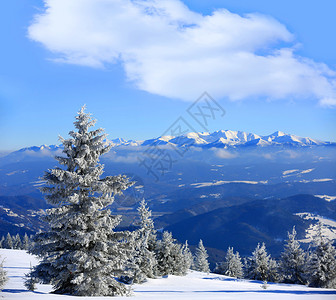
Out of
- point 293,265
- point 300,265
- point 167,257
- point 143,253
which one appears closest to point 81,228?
point 143,253

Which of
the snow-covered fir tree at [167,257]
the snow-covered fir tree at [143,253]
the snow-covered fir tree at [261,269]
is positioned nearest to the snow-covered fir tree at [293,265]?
the snow-covered fir tree at [261,269]

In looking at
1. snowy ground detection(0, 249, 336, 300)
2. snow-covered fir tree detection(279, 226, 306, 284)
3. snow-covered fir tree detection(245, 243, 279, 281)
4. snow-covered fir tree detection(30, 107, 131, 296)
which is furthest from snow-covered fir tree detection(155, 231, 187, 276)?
snow-covered fir tree detection(30, 107, 131, 296)

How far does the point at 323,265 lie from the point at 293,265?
9966 millimetres

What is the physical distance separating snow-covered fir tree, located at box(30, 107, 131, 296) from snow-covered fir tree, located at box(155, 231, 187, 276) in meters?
29.1

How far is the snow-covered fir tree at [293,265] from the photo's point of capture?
4922cm


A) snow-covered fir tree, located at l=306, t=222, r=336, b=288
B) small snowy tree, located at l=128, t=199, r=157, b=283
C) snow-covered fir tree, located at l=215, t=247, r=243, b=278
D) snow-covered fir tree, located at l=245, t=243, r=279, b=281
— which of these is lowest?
snow-covered fir tree, located at l=215, t=247, r=243, b=278

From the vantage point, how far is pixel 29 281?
14.0 metres

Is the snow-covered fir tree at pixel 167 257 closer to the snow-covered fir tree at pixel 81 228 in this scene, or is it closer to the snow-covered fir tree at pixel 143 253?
the snow-covered fir tree at pixel 143 253

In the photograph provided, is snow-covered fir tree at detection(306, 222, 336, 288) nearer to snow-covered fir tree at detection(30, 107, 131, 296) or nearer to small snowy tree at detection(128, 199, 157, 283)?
small snowy tree at detection(128, 199, 157, 283)

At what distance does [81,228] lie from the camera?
13742 mm

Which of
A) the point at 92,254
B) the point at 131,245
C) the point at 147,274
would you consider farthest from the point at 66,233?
the point at 147,274

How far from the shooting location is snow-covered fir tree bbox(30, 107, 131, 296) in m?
13.3

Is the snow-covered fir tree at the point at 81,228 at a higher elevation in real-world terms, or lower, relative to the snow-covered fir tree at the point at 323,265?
higher

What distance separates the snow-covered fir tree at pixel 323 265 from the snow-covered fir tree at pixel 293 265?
8.15 meters
